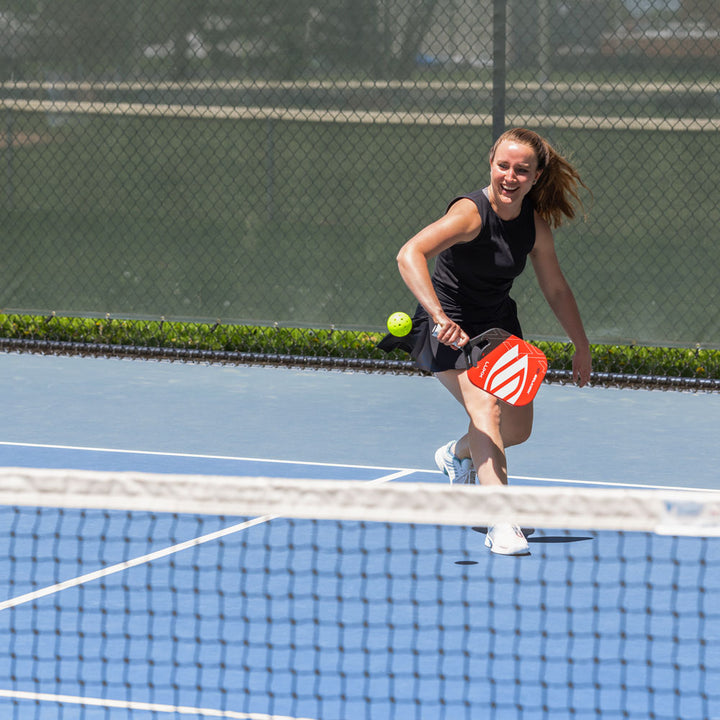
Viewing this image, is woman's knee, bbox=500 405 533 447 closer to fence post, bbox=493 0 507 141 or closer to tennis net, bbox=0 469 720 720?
tennis net, bbox=0 469 720 720

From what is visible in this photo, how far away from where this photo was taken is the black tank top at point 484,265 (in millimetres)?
5621

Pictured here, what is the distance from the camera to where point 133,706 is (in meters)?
3.98

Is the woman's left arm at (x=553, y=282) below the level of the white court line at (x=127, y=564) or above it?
above

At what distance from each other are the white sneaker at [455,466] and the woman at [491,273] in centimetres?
23

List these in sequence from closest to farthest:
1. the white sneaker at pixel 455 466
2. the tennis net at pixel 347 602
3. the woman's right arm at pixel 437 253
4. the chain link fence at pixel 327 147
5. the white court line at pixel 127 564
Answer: the tennis net at pixel 347 602 < the white court line at pixel 127 564 < the woman's right arm at pixel 437 253 < the white sneaker at pixel 455 466 < the chain link fence at pixel 327 147

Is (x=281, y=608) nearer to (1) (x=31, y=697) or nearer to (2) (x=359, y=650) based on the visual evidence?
(2) (x=359, y=650)

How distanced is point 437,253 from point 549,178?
1.87 feet

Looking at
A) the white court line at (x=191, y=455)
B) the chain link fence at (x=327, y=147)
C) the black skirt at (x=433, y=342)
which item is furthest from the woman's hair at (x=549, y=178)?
the chain link fence at (x=327, y=147)

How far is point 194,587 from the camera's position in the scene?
5.02m

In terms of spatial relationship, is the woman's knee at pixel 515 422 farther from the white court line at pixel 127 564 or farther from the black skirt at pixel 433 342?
the white court line at pixel 127 564

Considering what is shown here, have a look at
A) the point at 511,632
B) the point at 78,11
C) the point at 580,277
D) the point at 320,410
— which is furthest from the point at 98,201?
the point at 511,632

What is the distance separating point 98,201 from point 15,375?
1.34 m

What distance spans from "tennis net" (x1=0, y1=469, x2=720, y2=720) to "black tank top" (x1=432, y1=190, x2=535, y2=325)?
35.2 inches

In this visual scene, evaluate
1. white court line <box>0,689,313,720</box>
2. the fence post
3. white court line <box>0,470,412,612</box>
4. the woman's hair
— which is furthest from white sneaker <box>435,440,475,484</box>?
the fence post
